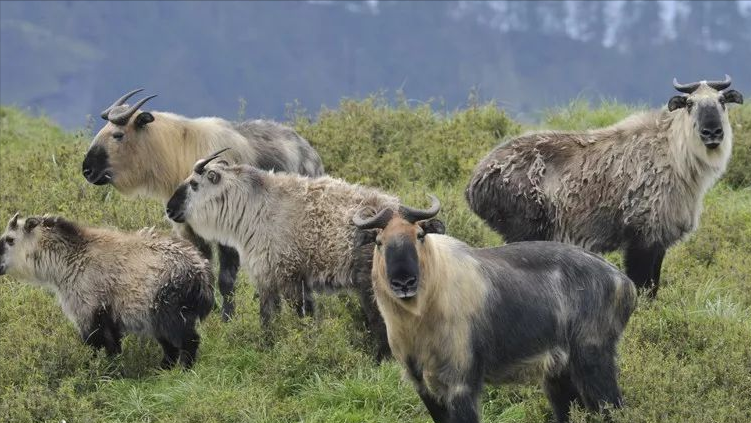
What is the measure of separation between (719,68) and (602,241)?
73449 millimetres

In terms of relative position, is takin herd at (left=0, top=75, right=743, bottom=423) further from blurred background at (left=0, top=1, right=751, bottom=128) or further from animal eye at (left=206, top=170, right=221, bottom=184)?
blurred background at (left=0, top=1, right=751, bottom=128)

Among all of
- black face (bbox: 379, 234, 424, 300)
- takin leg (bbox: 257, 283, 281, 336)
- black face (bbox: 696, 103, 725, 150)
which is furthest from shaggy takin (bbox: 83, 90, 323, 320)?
black face (bbox: 379, 234, 424, 300)

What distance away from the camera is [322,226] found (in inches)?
338

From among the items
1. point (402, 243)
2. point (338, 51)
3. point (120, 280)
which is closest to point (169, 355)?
point (120, 280)

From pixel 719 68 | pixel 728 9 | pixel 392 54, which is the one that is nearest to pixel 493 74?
pixel 392 54

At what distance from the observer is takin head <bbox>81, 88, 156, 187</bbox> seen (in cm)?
995

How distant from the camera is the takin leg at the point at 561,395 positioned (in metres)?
7.27

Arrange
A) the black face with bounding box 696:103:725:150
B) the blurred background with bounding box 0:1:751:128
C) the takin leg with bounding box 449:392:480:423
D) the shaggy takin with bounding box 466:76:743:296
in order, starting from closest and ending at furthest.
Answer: the takin leg with bounding box 449:392:480:423
the black face with bounding box 696:103:725:150
the shaggy takin with bounding box 466:76:743:296
the blurred background with bounding box 0:1:751:128

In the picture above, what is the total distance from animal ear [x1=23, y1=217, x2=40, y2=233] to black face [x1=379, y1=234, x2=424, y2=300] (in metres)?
3.35

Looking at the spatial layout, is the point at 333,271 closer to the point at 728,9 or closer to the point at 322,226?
the point at 322,226

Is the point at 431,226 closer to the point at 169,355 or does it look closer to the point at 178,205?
the point at 169,355

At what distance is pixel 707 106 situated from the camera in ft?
29.8

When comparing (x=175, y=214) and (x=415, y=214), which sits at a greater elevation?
(x=415, y=214)

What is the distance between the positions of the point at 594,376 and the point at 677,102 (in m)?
2.88
